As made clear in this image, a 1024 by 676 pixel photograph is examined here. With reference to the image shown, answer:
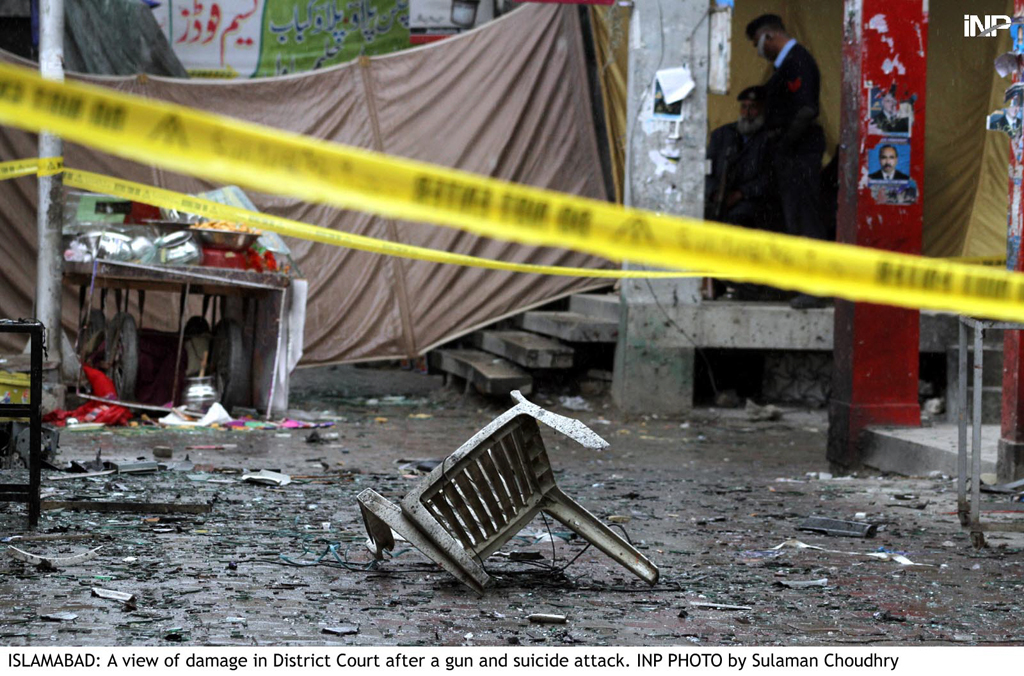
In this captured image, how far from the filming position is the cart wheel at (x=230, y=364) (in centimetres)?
1091

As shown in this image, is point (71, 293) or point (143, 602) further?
point (71, 293)

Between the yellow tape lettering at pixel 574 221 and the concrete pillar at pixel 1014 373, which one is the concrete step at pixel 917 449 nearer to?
the concrete pillar at pixel 1014 373

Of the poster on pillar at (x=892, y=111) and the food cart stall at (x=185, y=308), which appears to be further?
the food cart stall at (x=185, y=308)

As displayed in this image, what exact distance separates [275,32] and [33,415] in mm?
9940

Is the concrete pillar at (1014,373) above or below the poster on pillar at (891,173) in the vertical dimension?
below

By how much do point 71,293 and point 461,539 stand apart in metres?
8.90

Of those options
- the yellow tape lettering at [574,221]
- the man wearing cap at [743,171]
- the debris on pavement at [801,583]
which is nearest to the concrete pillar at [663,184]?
the man wearing cap at [743,171]

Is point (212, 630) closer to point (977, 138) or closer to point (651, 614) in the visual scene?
point (651, 614)

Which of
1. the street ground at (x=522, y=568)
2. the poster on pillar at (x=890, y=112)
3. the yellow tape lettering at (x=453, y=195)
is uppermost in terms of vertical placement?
the poster on pillar at (x=890, y=112)

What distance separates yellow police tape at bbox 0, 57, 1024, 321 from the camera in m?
2.73

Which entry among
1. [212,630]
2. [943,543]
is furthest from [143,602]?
[943,543]

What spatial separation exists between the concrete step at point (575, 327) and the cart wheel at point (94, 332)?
4.16 metres

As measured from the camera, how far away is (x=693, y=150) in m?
11.7

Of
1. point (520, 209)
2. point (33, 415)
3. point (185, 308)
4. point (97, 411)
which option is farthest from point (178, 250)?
point (520, 209)
